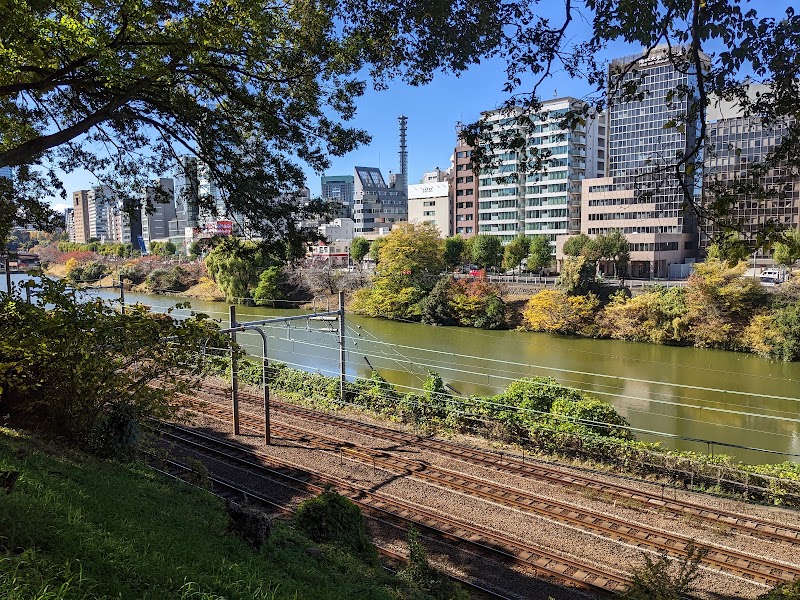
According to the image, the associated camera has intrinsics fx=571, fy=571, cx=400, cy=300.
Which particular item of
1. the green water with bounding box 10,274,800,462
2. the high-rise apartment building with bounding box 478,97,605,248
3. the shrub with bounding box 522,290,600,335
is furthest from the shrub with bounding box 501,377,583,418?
the high-rise apartment building with bounding box 478,97,605,248

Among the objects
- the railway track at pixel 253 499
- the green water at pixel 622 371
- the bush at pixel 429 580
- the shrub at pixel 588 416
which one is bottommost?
the green water at pixel 622 371

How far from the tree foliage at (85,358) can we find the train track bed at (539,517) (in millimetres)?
3290

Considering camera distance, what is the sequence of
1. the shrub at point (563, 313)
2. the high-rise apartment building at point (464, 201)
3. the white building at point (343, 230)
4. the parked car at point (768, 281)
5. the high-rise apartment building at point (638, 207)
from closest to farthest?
the parked car at point (768, 281)
the shrub at point (563, 313)
the high-rise apartment building at point (638, 207)
the high-rise apartment building at point (464, 201)
the white building at point (343, 230)

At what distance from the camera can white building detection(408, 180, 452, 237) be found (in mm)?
38188

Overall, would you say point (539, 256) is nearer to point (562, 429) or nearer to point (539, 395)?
point (539, 395)

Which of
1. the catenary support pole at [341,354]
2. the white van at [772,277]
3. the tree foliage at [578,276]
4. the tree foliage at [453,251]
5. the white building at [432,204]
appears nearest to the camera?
the catenary support pole at [341,354]

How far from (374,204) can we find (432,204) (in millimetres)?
7917

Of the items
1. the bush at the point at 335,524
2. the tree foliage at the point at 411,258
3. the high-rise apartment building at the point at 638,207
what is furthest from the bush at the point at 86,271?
the bush at the point at 335,524

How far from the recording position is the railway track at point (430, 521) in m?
4.98

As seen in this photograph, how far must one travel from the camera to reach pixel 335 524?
4.47 m

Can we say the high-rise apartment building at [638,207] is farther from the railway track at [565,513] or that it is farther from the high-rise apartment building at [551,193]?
the railway track at [565,513]

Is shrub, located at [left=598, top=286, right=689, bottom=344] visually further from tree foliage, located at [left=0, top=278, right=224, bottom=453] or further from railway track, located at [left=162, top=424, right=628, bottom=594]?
tree foliage, located at [left=0, top=278, right=224, bottom=453]

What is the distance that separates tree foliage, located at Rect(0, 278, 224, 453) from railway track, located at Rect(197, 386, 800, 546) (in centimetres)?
141

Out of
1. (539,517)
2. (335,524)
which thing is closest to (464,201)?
(539,517)
